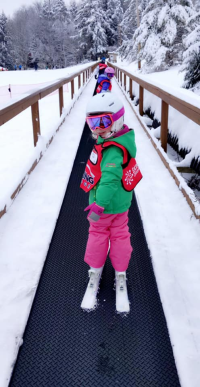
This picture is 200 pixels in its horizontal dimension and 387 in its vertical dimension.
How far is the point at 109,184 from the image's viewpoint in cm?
200

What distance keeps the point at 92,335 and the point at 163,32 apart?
2448cm

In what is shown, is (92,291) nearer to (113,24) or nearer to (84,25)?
(84,25)

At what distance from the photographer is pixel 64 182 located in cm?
445

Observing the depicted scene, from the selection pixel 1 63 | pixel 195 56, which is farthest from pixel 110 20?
pixel 195 56

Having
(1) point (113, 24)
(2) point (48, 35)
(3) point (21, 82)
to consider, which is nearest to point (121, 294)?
(3) point (21, 82)

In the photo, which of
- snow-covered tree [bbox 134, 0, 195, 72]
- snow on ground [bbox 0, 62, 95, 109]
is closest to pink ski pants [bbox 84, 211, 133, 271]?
snow on ground [bbox 0, 62, 95, 109]

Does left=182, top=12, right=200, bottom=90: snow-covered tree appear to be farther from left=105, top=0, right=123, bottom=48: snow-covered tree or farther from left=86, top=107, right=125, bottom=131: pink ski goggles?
left=105, top=0, right=123, bottom=48: snow-covered tree

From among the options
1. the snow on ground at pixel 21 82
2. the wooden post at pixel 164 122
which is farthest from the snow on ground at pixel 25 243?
the wooden post at pixel 164 122

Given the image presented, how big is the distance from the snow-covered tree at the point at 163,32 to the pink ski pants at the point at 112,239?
2251 centimetres

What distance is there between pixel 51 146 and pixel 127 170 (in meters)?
4.17

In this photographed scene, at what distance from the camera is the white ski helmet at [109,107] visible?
2.06 meters

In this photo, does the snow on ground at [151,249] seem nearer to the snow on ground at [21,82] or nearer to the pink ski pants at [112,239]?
the pink ski pants at [112,239]

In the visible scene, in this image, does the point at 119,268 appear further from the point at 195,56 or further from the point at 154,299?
the point at 195,56

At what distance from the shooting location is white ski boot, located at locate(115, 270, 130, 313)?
2254mm
